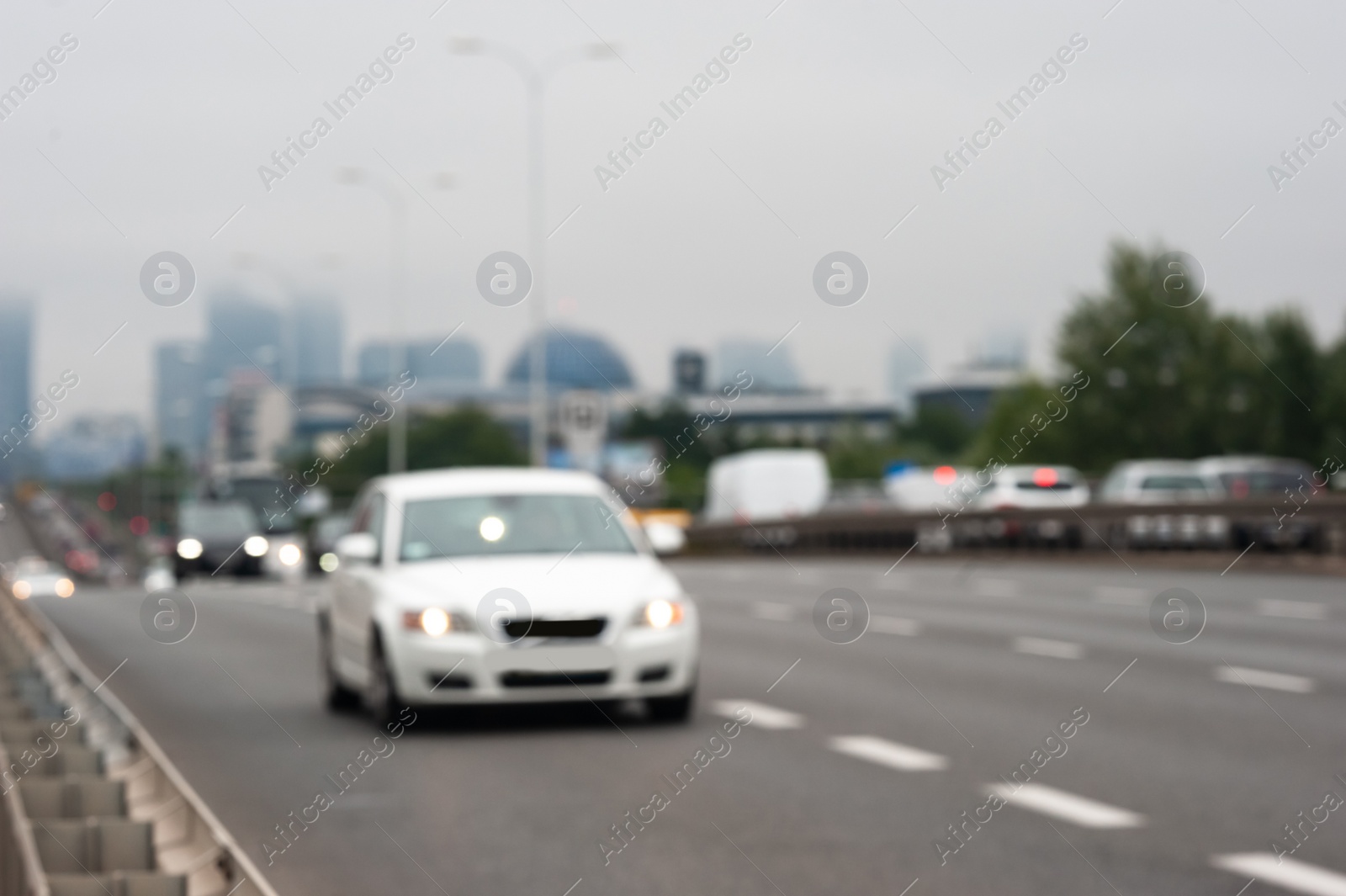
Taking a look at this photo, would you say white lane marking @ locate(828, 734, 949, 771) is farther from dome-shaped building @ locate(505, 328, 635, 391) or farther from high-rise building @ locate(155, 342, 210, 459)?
dome-shaped building @ locate(505, 328, 635, 391)

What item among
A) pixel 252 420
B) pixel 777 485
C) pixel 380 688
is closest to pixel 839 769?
pixel 380 688

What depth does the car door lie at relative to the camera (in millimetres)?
12523

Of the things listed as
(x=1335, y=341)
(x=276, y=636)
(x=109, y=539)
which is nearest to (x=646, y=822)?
(x=276, y=636)

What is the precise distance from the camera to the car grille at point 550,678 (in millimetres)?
11781

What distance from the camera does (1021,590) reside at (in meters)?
26.7

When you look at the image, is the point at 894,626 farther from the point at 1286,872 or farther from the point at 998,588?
the point at 1286,872

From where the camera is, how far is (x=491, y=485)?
13188mm

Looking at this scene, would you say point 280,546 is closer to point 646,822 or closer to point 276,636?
point 276,636

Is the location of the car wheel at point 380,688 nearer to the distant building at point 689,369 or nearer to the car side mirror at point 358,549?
the car side mirror at point 358,549

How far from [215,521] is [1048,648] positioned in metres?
30.3

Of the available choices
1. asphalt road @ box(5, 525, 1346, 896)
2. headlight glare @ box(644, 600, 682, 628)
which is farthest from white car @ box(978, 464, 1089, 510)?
headlight glare @ box(644, 600, 682, 628)

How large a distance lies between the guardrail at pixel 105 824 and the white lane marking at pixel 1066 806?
3.48 meters

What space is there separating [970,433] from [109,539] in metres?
82.7

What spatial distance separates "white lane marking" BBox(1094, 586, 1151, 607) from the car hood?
458 inches
